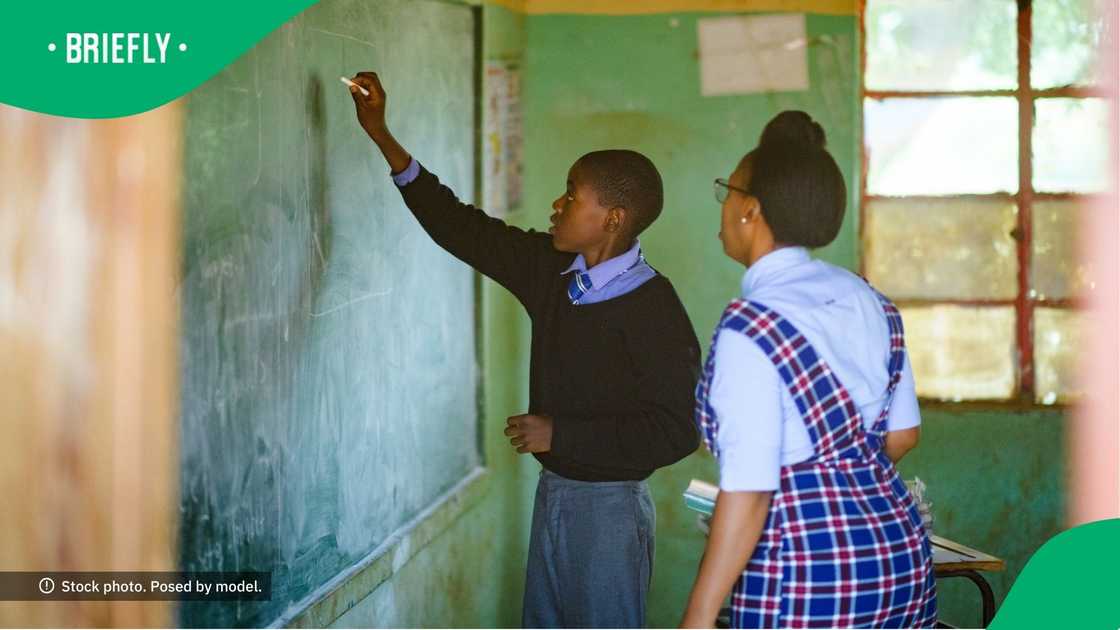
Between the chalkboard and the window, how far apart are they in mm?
1655

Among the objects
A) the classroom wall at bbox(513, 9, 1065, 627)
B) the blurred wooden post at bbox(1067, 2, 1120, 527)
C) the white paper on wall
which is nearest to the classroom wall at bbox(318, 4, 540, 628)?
the classroom wall at bbox(513, 9, 1065, 627)

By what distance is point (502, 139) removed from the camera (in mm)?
4441

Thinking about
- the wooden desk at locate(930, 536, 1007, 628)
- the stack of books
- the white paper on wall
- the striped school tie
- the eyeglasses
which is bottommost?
the wooden desk at locate(930, 536, 1007, 628)

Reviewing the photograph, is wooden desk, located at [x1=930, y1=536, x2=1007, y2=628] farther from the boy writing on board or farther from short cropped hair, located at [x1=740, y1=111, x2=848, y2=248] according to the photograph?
short cropped hair, located at [x1=740, y1=111, x2=848, y2=248]

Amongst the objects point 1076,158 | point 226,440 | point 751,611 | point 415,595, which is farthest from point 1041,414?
point 226,440

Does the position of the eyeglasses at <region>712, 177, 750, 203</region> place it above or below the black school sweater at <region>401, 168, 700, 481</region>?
above

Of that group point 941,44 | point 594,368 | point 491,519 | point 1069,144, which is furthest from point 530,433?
point 1069,144

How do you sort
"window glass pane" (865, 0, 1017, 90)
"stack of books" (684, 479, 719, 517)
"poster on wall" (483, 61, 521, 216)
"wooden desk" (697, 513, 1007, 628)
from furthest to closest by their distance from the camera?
"window glass pane" (865, 0, 1017, 90)
"poster on wall" (483, 61, 521, 216)
"wooden desk" (697, 513, 1007, 628)
"stack of books" (684, 479, 719, 517)

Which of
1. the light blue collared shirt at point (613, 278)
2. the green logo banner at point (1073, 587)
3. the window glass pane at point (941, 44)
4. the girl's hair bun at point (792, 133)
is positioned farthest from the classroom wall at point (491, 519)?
the green logo banner at point (1073, 587)

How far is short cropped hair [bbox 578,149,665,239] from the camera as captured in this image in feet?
9.41

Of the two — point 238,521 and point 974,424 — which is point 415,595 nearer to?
point 238,521

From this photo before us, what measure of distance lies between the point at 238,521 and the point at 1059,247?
10.5ft

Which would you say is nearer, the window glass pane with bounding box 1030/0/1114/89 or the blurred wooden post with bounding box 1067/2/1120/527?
the blurred wooden post with bounding box 1067/2/1120/527

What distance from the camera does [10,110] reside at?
6.40 feet
